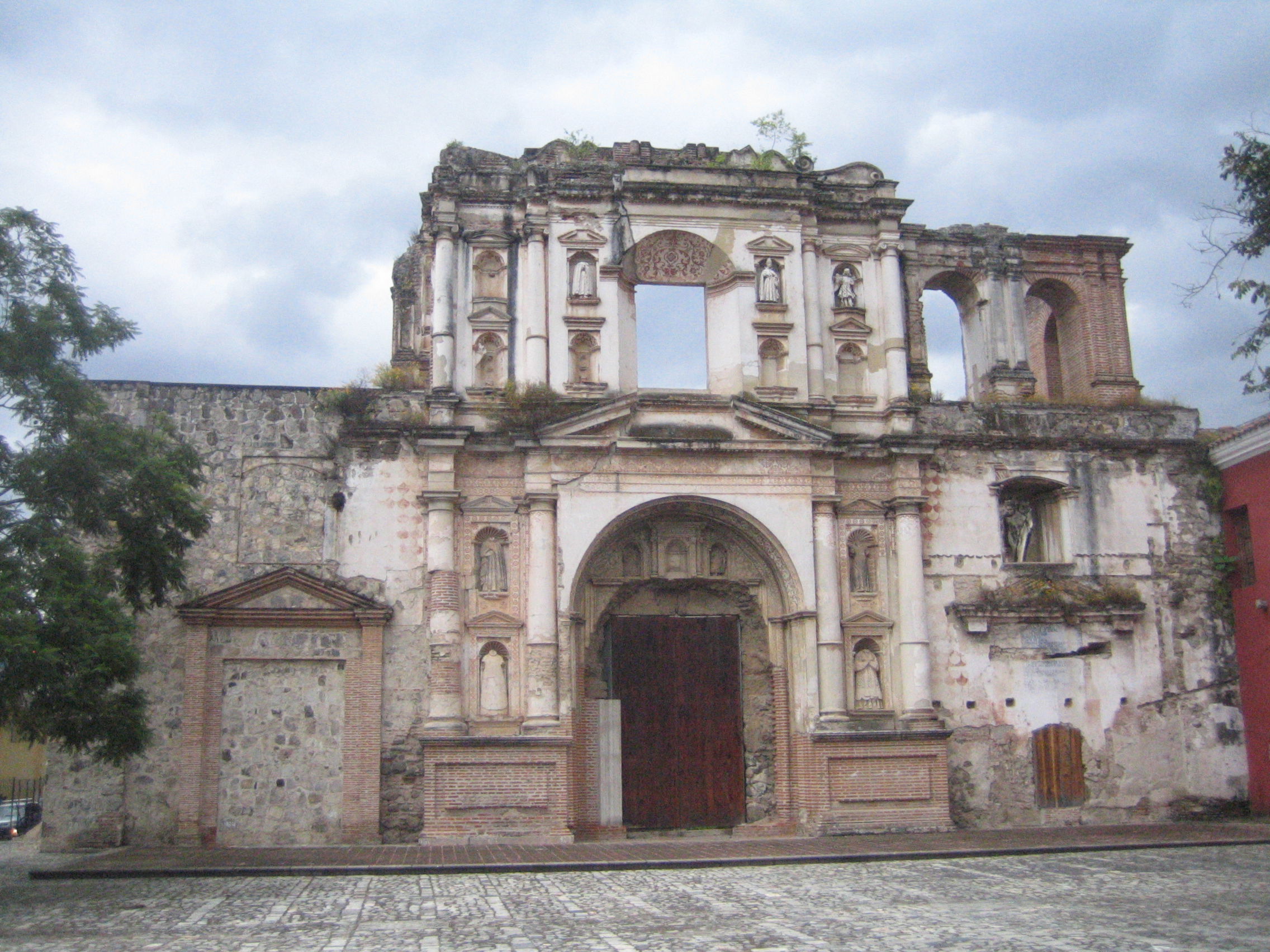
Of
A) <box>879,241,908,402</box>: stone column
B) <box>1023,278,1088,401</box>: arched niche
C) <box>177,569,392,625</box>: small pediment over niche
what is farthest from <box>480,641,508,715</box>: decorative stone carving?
<box>1023,278,1088,401</box>: arched niche

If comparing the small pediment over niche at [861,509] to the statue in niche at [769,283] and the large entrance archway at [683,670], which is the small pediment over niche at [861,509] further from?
the statue in niche at [769,283]

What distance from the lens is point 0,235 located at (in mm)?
14352

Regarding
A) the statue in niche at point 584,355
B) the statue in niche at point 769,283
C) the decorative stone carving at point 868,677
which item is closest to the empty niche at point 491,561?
the statue in niche at point 584,355

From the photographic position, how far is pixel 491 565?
20.8m

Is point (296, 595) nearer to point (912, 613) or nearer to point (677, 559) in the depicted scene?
point (677, 559)

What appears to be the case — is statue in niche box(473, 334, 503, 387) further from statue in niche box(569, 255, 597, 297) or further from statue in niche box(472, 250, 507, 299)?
statue in niche box(569, 255, 597, 297)

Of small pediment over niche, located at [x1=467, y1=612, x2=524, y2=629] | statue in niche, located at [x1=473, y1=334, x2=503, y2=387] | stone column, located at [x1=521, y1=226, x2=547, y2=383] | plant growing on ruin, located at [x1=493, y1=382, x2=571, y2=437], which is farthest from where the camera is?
statue in niche, located at [x1=473, y1=334, x2=503, y2=387]

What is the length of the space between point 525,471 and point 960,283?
9484 millimetres

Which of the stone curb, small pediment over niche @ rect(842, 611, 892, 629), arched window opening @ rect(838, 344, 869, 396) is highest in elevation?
arched window opening @ rect(838, 344, 869, 396)

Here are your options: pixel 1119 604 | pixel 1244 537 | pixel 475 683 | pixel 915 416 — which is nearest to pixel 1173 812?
pixel 1119 604

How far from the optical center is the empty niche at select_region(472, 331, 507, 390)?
71.1ft

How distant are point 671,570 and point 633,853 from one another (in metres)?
5.45

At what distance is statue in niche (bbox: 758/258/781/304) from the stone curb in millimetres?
9600

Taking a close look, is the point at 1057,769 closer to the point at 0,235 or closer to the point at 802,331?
the point at 802,331
